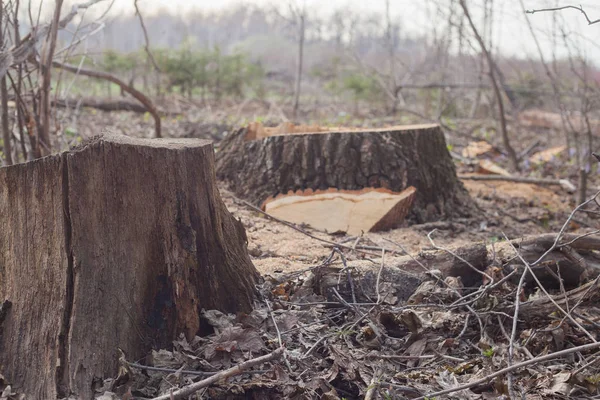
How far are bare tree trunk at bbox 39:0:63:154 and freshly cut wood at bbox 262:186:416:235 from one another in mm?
1581

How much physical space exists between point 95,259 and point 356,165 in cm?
282

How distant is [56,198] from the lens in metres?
1.78

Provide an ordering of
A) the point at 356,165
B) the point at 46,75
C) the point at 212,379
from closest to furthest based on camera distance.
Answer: the point at 212,379 → the point at 46,75 → the point at 356,165

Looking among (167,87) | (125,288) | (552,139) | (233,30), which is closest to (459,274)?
(125,288)

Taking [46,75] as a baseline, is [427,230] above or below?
below

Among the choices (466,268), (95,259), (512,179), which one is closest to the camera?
(95,259)

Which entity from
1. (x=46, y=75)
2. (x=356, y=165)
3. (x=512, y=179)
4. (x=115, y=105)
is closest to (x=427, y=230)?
(x=356, y=165)

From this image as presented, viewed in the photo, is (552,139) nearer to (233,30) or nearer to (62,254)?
(62,254)

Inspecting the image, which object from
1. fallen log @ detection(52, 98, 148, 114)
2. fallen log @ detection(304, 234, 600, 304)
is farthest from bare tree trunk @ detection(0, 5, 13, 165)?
fallen log @ detection(52, 98, 148, 114)

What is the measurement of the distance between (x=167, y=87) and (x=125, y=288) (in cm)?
1160

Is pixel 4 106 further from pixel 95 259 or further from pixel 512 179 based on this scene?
pixel 512 179

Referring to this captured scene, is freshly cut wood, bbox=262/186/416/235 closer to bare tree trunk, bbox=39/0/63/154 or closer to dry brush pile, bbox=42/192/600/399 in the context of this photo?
dry brush pile, bbox=42/192/600/399

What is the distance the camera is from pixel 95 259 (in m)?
1.81

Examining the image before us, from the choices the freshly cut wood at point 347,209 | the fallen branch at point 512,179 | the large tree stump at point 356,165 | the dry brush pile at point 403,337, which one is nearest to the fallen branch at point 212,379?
the dry brush pile at point 403,337
